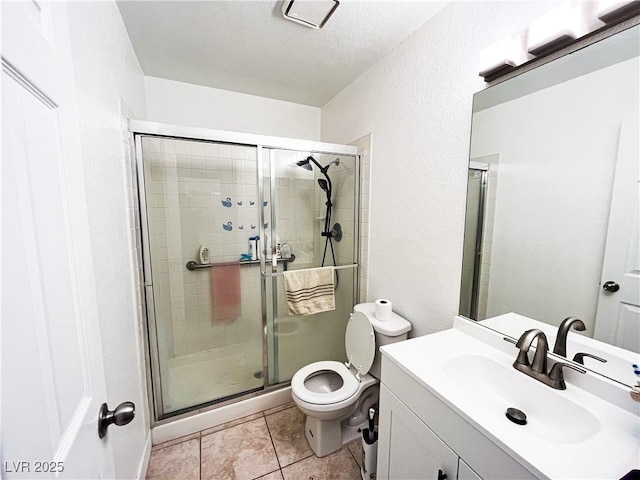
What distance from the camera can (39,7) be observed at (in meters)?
0.47

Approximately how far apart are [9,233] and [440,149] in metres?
1.51

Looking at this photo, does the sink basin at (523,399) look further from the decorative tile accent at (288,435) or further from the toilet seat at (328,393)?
the decorative tile accent at (288,435)

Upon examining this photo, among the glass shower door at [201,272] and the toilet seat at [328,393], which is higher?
the glass shower door at [201,272]

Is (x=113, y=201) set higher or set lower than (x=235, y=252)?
higher

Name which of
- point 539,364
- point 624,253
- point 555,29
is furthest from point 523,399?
point 555,29

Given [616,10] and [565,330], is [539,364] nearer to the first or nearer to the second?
[565,330]

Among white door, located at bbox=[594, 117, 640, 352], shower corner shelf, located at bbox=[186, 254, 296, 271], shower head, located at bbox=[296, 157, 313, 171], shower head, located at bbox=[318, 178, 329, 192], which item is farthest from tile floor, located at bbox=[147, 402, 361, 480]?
shower head, located at bbox=[296, 157, 313, 171]

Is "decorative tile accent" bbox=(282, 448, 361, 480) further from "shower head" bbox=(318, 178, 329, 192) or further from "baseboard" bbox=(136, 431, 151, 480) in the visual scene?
"shower head" bbox=(318, 178, 329, 192)

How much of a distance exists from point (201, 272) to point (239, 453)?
3.73 feet

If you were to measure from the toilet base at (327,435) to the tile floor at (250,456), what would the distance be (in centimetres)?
3

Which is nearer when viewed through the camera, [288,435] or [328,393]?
[328,393]

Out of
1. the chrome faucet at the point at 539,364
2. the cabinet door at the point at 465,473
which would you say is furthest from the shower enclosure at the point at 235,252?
the cabinet door at the point at 465,473

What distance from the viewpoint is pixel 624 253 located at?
79 cm

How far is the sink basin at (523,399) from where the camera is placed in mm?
770
